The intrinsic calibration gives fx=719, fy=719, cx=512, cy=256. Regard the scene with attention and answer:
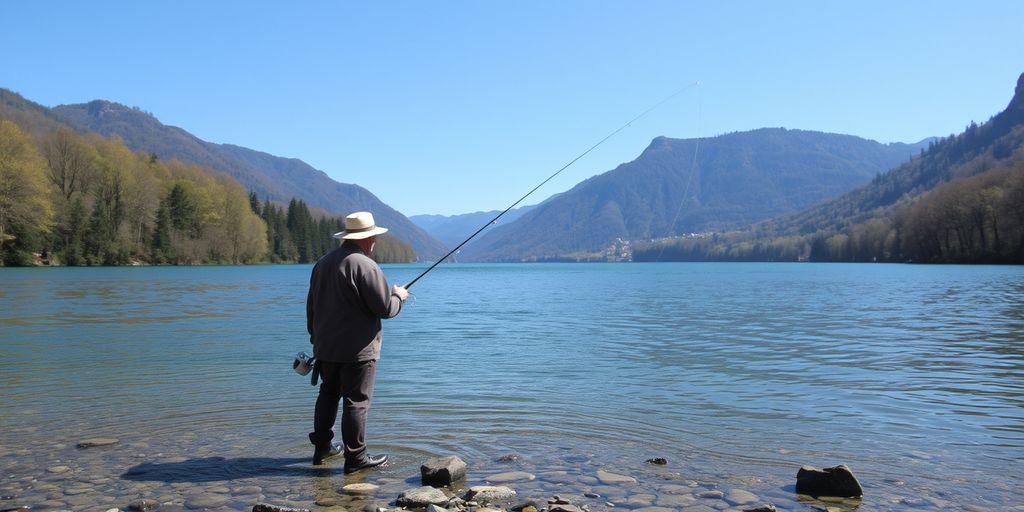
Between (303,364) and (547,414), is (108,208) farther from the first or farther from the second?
(303,364)

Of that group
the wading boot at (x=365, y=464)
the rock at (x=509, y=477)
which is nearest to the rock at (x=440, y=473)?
the rock at (x=509, y=477)

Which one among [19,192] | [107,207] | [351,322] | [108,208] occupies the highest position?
[107,207]

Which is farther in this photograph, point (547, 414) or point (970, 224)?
point (970, 224)

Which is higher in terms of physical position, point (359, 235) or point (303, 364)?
point (359, 235)

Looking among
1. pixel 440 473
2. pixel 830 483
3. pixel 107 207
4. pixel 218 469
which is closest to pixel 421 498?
pixel 440 473

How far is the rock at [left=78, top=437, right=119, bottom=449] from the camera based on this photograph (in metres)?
8.17

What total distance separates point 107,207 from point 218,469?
329 ft

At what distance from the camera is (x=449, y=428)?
30.7 ft

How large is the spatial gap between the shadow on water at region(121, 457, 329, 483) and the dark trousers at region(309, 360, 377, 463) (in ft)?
1.17

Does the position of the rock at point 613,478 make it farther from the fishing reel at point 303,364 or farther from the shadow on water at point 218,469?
the fishing reel at point 303,364

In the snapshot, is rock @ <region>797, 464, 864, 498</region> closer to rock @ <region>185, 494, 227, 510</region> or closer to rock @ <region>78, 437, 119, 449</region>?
rock @ <region>185, 494, 227, 510</region>

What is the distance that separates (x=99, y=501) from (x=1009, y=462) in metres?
8.94

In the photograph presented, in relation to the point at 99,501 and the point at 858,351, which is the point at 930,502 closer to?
the point at 99,501

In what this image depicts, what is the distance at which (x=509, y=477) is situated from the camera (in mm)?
7055
